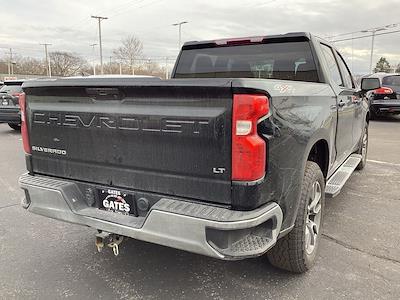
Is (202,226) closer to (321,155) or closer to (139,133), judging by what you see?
(139,133)

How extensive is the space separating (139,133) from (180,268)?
Result: 1302 millimetres

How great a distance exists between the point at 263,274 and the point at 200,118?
1522 millimetres

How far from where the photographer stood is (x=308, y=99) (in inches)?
118

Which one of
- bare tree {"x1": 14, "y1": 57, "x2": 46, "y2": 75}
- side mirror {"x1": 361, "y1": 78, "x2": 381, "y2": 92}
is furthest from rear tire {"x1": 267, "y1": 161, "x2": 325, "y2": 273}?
bare tree {"x1": 14, "y1": 57, "x2": 46, "y2": 75}

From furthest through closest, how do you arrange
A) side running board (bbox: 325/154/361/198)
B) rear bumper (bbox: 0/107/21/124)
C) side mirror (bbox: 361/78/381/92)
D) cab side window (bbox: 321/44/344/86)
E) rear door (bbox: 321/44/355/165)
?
rear bumper (bbox: 0/107/21/124) → side mirror (bbox: 361/78/381/92) → cab side window (bbox: 321/44/344/86) → rear door (bbox: 321/44/355/165) → side running board (bbox: 325/154/361/198)

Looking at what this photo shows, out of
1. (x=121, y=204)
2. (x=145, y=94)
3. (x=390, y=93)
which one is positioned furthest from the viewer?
(x=390, y=93)

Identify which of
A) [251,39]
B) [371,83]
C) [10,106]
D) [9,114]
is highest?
[251,39]

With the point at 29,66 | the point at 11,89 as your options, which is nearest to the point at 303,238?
the point at 11,89

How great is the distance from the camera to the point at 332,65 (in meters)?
4.38

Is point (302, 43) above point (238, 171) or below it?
above

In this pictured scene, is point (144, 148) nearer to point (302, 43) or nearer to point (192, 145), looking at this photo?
point (192, 145)

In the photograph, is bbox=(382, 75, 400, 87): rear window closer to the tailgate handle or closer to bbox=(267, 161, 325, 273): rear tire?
bbox=(267, 161, 325, 273): rear tire

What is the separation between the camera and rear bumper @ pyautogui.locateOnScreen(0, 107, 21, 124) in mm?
11664

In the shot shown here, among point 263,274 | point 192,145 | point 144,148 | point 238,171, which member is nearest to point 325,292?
point 263,274
